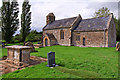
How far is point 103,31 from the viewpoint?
837 inches

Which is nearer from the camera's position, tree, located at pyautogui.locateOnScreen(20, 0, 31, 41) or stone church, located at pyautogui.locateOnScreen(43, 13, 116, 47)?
stone church, located at pyautogui.locateOnScreen(43, 13, 116, 47)

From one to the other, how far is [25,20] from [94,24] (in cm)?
2801

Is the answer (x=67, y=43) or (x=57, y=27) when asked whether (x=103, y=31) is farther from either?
(x=57, y=27)

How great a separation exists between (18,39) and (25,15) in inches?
424

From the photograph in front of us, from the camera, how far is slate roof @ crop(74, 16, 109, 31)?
22.3 metres

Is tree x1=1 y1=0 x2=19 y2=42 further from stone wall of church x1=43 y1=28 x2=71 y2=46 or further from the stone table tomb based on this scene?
the stone table tomb

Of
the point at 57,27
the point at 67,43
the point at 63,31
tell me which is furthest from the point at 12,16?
the point at 67,43

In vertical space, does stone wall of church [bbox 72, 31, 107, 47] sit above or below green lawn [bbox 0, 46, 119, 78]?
above

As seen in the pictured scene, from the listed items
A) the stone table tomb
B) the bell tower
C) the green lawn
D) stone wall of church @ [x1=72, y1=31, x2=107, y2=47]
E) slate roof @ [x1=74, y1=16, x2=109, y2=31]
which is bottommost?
the green lawn

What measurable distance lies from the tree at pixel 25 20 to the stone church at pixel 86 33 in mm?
10778

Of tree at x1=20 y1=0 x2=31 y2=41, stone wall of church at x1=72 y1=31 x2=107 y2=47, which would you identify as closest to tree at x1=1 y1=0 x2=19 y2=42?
tree at x1=20 y1=0 x2=31 y2=41

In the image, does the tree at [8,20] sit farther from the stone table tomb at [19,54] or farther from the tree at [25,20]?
the stone table tomb at [19,54]

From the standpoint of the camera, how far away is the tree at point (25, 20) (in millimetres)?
36219

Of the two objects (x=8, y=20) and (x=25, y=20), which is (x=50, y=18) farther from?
(x=8, y=20)
